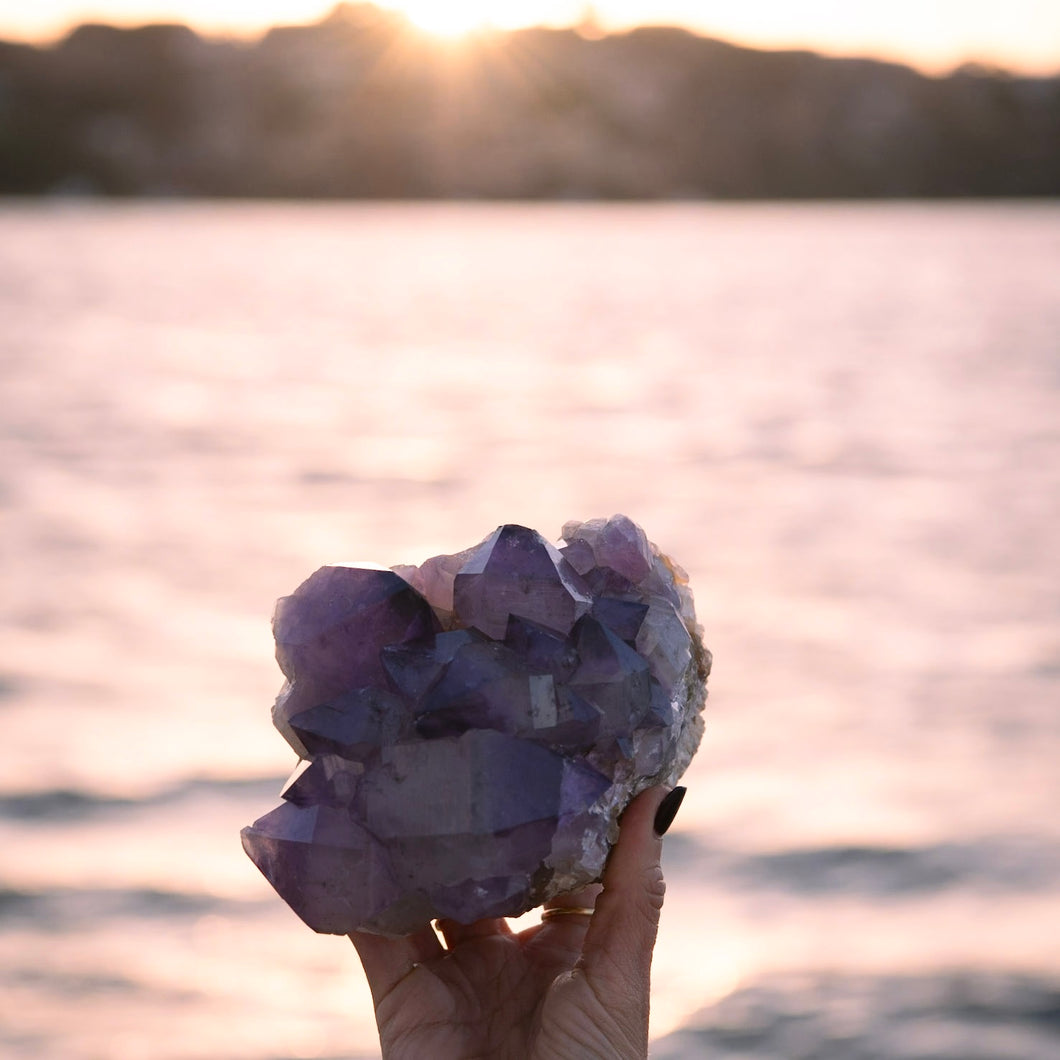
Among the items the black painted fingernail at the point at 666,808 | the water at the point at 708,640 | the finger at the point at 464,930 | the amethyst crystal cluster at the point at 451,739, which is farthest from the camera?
the water at the point at 708,640

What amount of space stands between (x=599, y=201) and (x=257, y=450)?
236 ft

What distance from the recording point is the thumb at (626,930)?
1.57 metres

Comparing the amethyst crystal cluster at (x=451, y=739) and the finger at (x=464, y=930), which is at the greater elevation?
the amethyst crystal cluster at (x=451, y=739)

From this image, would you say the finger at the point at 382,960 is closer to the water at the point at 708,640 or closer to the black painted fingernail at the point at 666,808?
the black painted fingernail at the point at 666,808

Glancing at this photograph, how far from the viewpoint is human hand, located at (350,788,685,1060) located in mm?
1555

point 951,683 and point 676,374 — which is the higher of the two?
point 676,374

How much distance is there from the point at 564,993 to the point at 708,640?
3.88 m

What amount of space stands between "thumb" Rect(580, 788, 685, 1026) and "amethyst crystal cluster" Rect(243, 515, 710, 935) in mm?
33

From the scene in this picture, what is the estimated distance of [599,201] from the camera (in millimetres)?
79688

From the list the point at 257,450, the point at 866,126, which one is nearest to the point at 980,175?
the point at 866,126

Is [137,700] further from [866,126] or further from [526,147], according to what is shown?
[866,126]

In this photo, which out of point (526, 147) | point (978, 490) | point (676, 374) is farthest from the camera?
point (526, 147)

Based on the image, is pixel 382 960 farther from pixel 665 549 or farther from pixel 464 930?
pixel 665 549

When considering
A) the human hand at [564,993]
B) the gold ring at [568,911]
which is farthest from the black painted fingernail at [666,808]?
the gold ring at [568,911]
